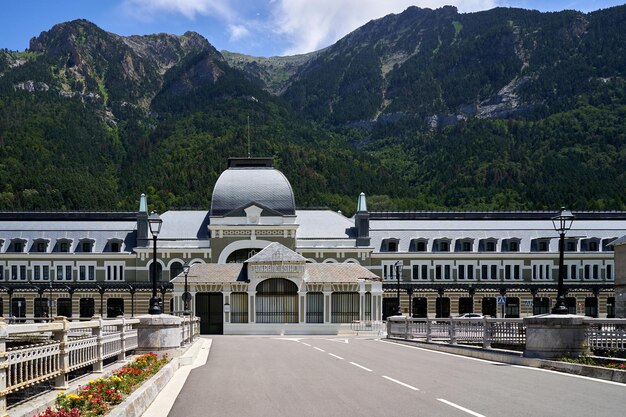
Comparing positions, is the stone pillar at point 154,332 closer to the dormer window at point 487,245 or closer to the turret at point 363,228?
the turret at point 363,228

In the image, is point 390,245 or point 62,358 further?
point 390,245

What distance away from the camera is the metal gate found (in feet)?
233

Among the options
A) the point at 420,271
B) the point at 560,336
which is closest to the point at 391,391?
the point at 560,336

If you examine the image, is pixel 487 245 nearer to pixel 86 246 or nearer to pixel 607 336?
pixel 86 246

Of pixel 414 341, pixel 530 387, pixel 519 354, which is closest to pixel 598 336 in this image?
pixel 519 354

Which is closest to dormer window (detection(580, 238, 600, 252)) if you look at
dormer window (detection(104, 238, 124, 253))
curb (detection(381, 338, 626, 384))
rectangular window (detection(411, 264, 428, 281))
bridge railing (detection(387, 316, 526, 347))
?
rectangular window (detection(411, 264, 428, 281))

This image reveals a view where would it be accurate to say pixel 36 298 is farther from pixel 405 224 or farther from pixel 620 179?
pixel 620 179

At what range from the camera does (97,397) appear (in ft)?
43.0

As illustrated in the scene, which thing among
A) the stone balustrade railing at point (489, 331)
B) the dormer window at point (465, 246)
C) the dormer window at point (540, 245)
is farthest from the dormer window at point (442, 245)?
the stone balustrade railing at point (489, 331)

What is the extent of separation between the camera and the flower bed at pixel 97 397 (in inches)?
485

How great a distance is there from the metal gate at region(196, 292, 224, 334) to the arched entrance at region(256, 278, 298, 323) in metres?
3.16

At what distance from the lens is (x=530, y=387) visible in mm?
18844

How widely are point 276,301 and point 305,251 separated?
694 inches

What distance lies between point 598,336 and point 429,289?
64.0m
